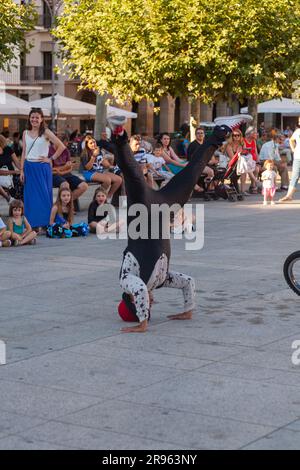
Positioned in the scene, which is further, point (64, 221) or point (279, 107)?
point (279, 107)

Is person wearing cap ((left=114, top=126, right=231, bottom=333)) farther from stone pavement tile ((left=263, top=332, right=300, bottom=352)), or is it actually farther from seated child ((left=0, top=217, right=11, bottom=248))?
seated child ((left=0, top=217, right=11, bottom=248))

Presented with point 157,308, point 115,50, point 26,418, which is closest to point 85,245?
point 157,308

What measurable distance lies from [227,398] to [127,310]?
7.93ft

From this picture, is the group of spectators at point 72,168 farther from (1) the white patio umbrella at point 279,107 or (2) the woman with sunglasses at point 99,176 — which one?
(1) the white patio umbrella at point 279,107

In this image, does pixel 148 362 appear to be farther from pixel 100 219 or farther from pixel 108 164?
pixel 108 164

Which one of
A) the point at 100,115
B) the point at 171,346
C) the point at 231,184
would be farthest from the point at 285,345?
the point at 100,115

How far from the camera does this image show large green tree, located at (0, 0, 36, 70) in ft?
A: 78.3

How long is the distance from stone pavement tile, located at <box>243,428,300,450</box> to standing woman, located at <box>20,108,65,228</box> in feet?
31.3

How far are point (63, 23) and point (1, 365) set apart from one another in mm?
A: 21600

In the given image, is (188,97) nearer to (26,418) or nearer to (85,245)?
(85,245)

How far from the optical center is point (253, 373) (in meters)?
6.89

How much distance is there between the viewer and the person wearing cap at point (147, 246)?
326 inches

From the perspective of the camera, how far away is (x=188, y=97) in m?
26.3

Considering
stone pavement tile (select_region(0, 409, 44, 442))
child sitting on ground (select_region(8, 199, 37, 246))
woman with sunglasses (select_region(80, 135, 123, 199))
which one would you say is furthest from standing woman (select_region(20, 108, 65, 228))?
stone pavement tile (select_region(0, 409, 44, 442))
